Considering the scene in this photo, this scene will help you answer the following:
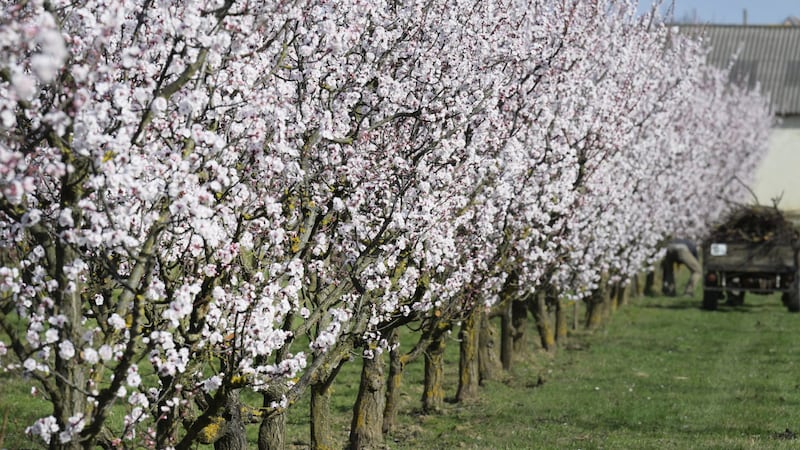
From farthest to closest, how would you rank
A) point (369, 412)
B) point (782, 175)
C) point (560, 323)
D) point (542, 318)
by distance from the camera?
point (782, 175) < point (560, 323) < point (542, 318) < point (369, 412)

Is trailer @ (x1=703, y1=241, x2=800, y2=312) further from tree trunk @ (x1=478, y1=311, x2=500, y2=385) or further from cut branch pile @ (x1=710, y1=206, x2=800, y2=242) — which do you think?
tree trunk @ (x1=478, y1=311, x2=500, y2=385)

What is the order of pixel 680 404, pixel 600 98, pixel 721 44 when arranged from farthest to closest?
pixel 721 44, pixel 600 98, pixel 680 404

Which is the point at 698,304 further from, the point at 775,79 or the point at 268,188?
the point at 775,79

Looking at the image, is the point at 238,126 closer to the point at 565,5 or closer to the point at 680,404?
the point at 565,5

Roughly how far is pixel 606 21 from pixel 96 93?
1376cm

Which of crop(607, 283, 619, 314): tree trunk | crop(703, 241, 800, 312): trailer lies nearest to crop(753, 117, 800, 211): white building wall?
crop(703, 241, 800, 312): trailer

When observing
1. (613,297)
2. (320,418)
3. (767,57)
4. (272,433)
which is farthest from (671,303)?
(767,57)

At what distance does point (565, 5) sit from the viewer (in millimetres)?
15297

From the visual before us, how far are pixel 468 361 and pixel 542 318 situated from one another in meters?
5.62

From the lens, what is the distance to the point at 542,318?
2181 centimetres

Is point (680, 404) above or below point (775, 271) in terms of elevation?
below

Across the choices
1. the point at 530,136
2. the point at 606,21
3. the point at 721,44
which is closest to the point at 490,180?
the point at 530,136

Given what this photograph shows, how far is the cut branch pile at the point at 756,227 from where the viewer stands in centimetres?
3125

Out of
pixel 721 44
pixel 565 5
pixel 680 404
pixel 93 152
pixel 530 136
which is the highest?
pixel 721 44
